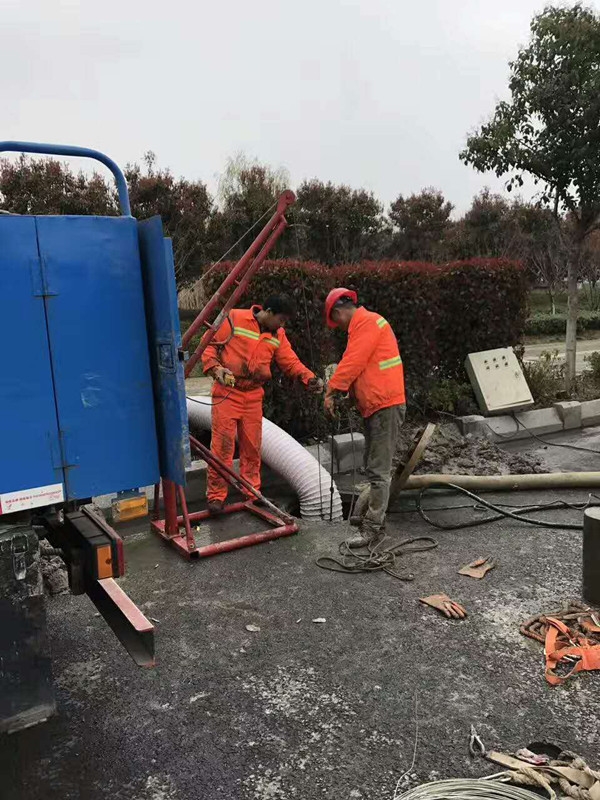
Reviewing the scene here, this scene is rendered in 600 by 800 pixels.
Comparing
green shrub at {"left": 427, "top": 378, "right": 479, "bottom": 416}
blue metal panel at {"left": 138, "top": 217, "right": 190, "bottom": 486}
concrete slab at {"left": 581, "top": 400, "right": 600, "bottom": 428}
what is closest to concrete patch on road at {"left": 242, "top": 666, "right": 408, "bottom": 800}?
blue metal panel at {"left": 138, "top": 217, "right": 190, "bottom": 486}

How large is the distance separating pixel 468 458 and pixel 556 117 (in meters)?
4.74

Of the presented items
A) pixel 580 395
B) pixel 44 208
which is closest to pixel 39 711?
pixel 580 395

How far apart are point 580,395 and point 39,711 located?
28.3 feet

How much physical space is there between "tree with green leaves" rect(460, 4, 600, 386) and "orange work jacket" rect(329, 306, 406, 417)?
510 centimetres

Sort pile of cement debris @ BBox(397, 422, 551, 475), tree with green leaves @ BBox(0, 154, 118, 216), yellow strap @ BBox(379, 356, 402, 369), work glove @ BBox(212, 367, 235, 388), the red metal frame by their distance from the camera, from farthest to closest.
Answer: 1. tree with green leaves @ BBox(0, 154, 118, 216)
2. pile of cement debris @ BBox(397, 422, 551, 475)
3. work glove @ BBox(212, 367, 235, 388)
4. yellow strap @ BBox(379, 356, 402, 369)
5. the red metal frame

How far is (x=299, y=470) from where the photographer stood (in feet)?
18.6

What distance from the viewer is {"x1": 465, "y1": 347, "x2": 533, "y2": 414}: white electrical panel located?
26.5 ft

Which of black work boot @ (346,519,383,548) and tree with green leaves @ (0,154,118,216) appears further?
tree with green leaves @ (0,154,118,216)

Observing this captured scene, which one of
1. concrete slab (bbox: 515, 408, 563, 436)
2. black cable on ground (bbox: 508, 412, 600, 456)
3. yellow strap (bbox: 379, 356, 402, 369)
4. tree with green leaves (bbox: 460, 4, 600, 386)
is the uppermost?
tree with green leaves (bbox: 460, 4, 600, 386)

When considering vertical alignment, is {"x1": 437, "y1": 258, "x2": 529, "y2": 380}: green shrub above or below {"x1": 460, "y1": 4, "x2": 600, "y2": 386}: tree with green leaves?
below

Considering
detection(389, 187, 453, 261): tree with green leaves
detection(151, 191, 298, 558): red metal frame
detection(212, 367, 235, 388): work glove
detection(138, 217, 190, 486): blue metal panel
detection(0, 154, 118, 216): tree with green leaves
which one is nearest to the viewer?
detection(138, 217, 190, 486): blue metal panel

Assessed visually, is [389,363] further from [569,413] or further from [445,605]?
[569,413]

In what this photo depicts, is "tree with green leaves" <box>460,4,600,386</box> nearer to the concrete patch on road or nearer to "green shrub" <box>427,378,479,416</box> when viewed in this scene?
"green shrub" <box>427,378,479,416</box>

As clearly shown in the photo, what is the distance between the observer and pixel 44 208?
14477 mm
